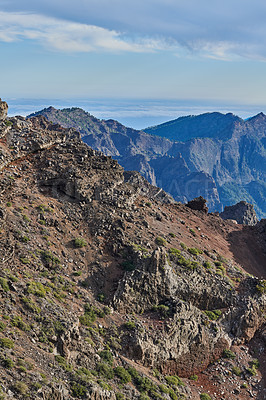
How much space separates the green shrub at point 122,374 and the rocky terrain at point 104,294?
133mm

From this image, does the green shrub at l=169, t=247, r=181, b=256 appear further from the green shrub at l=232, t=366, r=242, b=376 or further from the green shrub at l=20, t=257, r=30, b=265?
the green shrub at l=20, t=257, r=30, b=265

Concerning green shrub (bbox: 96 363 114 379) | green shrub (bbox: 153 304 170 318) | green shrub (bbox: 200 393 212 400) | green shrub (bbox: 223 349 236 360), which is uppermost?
green shrub (bbox: 153 304 170 318)

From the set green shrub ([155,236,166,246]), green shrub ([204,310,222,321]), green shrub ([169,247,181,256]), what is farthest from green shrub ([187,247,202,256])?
green shrub ([204,310,222,321])

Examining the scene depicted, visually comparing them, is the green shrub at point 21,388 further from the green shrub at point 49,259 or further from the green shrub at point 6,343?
the green shrub at point 49,259

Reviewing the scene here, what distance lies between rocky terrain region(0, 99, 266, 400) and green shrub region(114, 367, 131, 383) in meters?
0.13

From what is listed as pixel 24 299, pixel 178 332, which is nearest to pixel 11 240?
pixel 24 299

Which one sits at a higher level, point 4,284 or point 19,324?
point 4,284

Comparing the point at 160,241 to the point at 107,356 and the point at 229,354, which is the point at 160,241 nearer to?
the point at 229,354

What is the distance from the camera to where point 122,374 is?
1485 inches

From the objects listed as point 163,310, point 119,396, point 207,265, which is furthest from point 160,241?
point 119,396

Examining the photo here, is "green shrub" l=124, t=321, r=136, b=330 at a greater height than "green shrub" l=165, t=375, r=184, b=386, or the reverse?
"green shrub" l=124, t=321, r=136, b=330

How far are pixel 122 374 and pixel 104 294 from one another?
Result: 10657 mm

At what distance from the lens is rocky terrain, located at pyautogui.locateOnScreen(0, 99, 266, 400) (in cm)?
3431

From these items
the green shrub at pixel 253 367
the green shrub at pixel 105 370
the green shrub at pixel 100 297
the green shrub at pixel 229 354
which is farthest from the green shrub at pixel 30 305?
the green shrub at pixel 253 367
